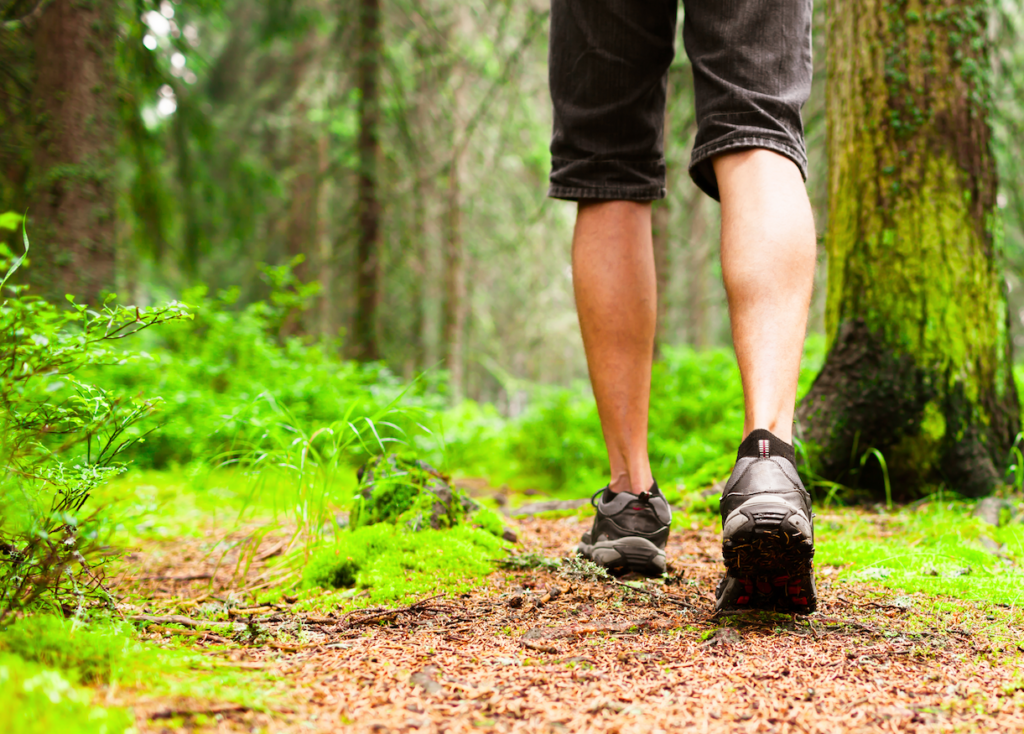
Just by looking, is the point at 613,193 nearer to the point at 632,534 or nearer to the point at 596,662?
the point at 632,534

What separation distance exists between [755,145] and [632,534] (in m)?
0.98

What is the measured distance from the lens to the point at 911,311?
2375 mm

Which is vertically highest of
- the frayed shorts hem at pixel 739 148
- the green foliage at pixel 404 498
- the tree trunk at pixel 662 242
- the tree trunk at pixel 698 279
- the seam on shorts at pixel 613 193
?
the tree trunk at pixel 698 279

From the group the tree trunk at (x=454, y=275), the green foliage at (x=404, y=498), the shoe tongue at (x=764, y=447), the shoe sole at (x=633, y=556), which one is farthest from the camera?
the tree trunk at (x=454, y=275)

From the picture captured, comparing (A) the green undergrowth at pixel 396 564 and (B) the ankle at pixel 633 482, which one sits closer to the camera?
(A) the green undergrowth at pixel 396 564

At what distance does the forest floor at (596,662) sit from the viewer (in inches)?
33.8

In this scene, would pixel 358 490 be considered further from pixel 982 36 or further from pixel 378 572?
pixel 982 36

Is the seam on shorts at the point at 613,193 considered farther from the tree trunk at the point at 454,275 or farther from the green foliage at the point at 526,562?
the tree trunk at the point at 454,275

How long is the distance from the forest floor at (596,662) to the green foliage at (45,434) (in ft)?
0.73

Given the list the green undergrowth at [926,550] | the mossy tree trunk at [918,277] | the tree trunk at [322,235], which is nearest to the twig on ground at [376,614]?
the green undergrowth at [926,550]

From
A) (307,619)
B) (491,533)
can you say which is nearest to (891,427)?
(491,533)

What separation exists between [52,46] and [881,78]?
514cm

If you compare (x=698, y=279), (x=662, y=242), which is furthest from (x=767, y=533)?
(x=698, y=279)

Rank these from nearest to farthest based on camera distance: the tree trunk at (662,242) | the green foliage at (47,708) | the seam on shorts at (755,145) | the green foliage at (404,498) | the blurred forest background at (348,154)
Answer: the green foliage at (47,708), the seam on shorts at (755,145), the green foliage at (404,498), the blurred forest background at (348,154), the tree trunk at (662,242)
